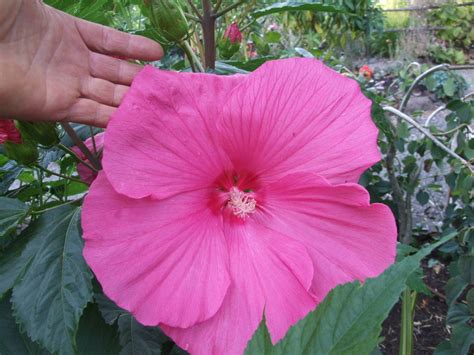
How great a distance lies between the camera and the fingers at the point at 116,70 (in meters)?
0.84

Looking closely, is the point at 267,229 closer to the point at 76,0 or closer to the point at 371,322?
the point at 371,322

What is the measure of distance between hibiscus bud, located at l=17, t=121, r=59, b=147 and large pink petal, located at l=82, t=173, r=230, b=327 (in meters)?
0.25

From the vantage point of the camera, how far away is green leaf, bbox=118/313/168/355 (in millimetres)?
892

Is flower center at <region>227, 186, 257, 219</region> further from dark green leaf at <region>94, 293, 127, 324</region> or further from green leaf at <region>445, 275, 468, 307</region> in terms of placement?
green leaf at <region>445, 275, 468, 307</region>

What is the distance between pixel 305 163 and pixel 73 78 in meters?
0.44

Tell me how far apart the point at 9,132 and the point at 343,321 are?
0.68m

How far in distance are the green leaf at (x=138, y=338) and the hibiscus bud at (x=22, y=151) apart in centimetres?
34

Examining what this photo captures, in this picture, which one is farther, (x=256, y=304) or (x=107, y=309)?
(x=107, y=309)

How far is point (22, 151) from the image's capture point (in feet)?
2.73

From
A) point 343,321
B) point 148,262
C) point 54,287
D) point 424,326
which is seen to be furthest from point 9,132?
point 424,326

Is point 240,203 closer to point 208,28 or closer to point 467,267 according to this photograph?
point 208,28

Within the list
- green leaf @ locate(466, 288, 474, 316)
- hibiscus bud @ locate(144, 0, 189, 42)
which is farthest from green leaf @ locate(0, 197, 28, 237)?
green leaf @ locate(466, 288, 474, 316)

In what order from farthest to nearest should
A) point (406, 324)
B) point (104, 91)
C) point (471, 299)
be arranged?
point (471, 299) < point (406, 324) < point (104, 91)

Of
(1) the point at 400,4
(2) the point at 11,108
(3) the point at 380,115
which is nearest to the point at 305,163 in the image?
(2) the point at 11,108
